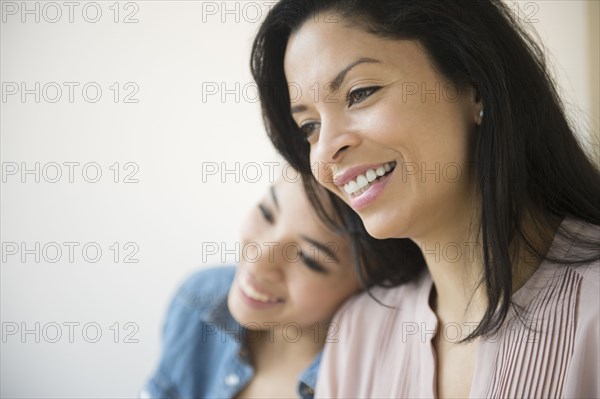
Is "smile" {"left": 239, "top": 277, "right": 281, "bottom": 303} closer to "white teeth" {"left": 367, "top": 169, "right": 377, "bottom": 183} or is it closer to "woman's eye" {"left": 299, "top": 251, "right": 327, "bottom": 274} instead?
"woman's eye" {"left": 299, "top": 251, "right": 327, "bottom": 274}

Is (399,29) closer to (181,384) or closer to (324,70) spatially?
(324,70)

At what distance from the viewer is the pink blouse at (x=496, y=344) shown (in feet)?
2.90

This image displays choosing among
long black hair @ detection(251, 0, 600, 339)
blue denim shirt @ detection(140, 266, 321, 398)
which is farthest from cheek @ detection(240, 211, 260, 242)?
long black hair @ detection(251, 0, 600, 339)

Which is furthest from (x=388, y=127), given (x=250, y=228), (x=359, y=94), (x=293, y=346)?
(x=293, y=346)

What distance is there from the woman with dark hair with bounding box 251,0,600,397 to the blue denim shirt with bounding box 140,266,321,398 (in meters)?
0.41

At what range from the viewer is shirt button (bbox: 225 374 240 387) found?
4.42 ft

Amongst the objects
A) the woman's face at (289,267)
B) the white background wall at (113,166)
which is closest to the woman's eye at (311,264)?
the woman's face at (289,267)

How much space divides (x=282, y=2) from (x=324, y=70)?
19cm

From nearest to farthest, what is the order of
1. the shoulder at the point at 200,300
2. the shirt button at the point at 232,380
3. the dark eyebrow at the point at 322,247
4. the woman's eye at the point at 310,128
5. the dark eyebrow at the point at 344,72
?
the dark eyebrow at the point at 344,72, the woman's eye at the point at 310,128, the dark eyebrow at the point at 322,247, the shirt button at the point at 232,380, the shoulder at the point at 200,300

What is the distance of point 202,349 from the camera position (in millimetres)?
1479

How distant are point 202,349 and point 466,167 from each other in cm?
80

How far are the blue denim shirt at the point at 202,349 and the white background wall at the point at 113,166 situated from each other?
0.23 meters

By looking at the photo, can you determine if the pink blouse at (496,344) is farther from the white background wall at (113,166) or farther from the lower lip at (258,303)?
the white background wall at (113,166)

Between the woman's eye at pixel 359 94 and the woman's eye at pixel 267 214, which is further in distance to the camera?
the woman's eye at pixel 267 214
